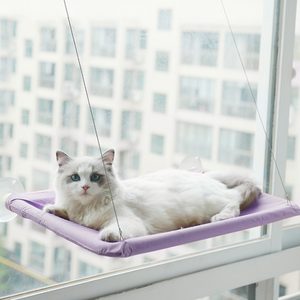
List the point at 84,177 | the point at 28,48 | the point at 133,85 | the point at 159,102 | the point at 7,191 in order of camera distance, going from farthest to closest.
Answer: the point at 159,102
the point at 133,85
the point at 28,48
the point at 7,191
the point at 84,177

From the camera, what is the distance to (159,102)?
2.02 meters

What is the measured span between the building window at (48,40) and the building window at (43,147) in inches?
13.7

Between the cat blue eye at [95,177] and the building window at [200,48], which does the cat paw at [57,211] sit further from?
the building window at [200,48]

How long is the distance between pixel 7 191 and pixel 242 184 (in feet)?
2.75

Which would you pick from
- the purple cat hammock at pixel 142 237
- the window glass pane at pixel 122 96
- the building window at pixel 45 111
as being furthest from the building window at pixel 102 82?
the purple cat hammock at pixel 142 237

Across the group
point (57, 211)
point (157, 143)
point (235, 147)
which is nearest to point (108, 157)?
point (57, 211)

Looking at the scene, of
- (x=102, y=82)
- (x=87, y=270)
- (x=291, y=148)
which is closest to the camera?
(x=87, y=270)

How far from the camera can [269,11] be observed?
1.98 meters

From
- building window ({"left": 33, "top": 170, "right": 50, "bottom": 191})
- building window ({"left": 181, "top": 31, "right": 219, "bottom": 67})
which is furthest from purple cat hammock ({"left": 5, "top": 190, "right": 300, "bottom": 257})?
building window ({"left": 181, "top": 31, "right": 219, "bottom": 67})

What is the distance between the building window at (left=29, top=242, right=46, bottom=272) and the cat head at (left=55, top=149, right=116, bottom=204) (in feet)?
1.81

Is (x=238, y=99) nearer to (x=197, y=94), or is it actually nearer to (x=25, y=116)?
(x=197, y=94)

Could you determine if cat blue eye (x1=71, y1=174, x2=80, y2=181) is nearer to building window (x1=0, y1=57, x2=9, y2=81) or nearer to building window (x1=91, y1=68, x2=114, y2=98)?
building window (x1=0, y1=57, x2=9, y2=81)

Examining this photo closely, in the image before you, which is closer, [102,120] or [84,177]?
[84,177]

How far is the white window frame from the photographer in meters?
1.56
